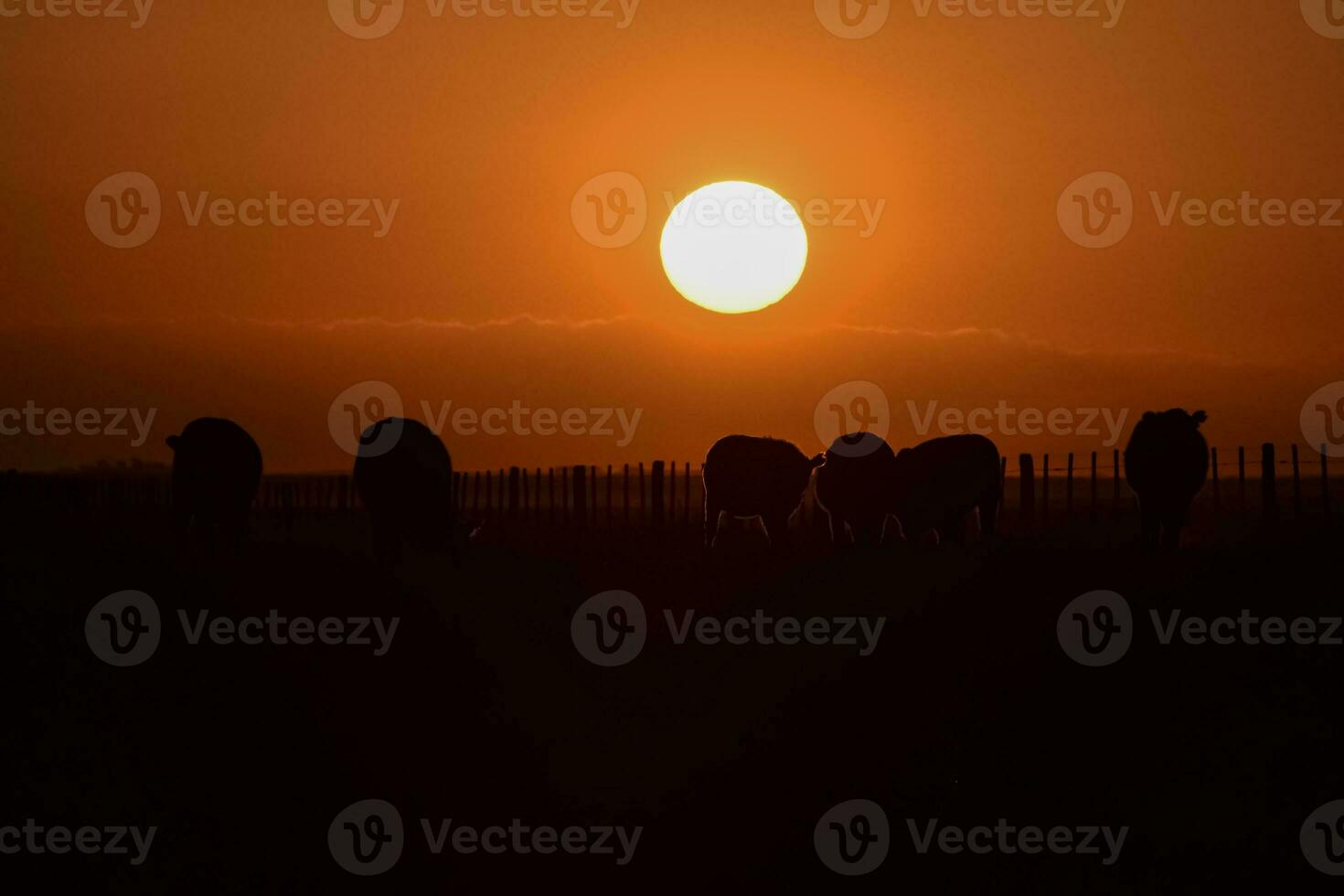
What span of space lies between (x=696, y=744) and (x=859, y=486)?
448 inches

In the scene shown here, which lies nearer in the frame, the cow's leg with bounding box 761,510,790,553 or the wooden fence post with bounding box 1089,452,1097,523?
the cow's leg with bounding box 761,510,790,553

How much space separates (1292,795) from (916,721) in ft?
8.26

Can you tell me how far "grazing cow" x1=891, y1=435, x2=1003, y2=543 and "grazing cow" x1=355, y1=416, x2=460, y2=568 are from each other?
6695 millimetres

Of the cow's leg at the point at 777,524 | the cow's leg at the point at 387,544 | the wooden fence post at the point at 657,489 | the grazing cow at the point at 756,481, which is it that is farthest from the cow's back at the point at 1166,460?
the wooden fence post at the point at 657,489

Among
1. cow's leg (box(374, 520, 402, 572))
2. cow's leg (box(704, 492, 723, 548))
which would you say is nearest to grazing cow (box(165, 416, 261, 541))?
cow's leg (box(374, 520, 402, 572))

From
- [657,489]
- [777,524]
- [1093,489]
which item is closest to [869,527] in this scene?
[777,524]

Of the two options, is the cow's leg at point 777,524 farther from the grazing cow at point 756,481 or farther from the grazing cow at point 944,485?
the grazing cow at point 944,485

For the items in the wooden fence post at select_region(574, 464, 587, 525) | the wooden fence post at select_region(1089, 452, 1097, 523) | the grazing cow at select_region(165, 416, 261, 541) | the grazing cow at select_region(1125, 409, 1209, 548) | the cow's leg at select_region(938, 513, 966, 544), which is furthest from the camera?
the wooden fence post at select_region(574, 464, 587, 525)

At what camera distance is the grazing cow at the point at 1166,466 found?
18828 millimetres

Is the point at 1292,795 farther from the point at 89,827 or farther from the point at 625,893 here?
the point at 89,827

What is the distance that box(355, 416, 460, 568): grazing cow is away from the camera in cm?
1908

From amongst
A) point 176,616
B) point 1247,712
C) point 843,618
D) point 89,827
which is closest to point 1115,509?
point 843,618

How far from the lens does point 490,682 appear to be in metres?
11.7

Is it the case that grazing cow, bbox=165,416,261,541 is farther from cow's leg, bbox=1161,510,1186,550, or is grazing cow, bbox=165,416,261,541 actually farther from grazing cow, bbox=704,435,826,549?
cow's leg, bbox=1161,510,1186,550
